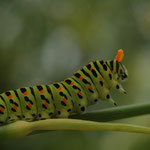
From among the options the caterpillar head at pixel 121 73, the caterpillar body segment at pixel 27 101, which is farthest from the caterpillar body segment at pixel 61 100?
the caterpillar head at pixel 121 73

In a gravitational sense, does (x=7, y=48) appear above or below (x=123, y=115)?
Answer: above

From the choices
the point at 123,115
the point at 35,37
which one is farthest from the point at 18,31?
the point at 123,115

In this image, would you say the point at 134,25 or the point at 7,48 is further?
the point at 134,25

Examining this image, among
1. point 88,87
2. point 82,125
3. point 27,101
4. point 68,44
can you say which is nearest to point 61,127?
point 82,125

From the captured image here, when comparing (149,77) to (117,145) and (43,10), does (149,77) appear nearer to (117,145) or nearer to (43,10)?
(117,145)

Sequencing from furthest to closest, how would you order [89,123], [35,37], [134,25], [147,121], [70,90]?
[134,25], [35,37], [147,121], [70,90], [89,123]

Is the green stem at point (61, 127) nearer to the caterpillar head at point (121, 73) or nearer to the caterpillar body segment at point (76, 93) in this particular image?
the caterpillar body segment at point (76, 93)

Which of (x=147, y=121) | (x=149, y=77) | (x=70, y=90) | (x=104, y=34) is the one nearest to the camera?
(x=70, y=90)
